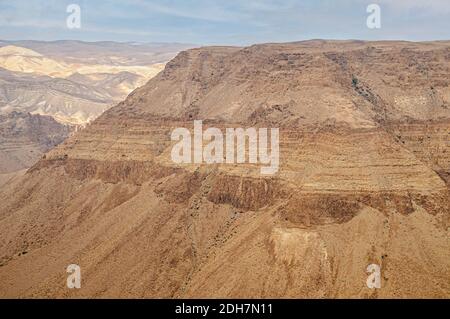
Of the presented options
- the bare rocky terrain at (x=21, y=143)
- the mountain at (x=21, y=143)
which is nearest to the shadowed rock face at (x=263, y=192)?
the bare rocky terrain at (x=21, y=143)

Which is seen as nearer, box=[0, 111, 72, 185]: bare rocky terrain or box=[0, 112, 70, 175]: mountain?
box=[0, 111, 72, 185]: bare rocky terrain

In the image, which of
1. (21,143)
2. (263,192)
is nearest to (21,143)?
(21,143)

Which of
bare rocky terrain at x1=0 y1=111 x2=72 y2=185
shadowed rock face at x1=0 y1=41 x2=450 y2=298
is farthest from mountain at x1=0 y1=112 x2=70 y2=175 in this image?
shadowed rock face at x1=0 y1=41 x2=450 y2=298

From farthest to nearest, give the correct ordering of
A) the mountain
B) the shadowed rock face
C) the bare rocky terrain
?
the mountain, the bare rocky terrain, the shadowed rock face

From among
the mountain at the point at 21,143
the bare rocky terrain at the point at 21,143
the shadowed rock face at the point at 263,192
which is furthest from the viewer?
the mountain at the point at 21,143

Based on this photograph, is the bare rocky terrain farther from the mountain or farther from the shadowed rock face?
the shadowed rock face

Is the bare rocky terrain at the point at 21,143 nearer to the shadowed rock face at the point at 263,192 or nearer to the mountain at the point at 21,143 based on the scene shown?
the mountain at the point at 21,143

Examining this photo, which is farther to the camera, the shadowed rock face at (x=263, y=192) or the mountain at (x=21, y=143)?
the mountain at (x=21, y=143)
